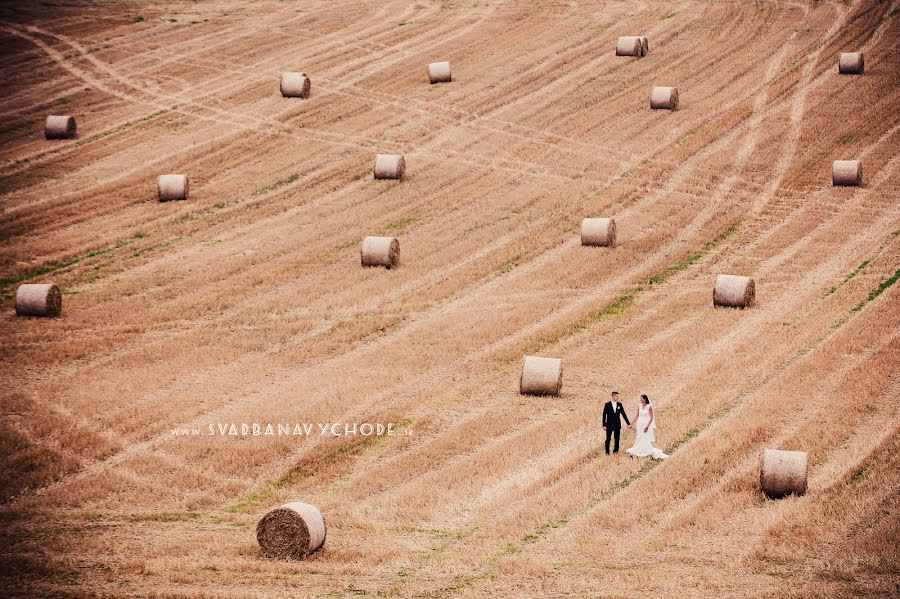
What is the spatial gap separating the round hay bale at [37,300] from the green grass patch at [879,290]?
18.3 metres

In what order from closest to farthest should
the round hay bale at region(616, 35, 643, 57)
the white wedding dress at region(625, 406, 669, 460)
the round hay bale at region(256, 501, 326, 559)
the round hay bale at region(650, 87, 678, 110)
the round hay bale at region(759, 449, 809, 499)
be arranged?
the round hay bale at region(256, 501, 326, 559), the round hay bale at region(759, 449, 809, 499), the white wedding dress at region(625, 406, 669, 460), the round hay bale at region(650, 87, 678, 110), the round hay bale at region(616, 35, 643, 57)

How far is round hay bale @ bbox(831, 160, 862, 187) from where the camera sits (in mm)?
34938

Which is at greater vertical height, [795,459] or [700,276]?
[795,459]

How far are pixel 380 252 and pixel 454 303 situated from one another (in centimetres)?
295

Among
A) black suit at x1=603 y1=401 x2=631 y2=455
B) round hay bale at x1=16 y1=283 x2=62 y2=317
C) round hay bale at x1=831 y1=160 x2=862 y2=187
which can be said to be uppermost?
black suit at x1=603 y1=401 x2=631 y2=455

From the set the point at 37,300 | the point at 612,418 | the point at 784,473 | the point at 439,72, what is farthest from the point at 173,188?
the point at 784,473

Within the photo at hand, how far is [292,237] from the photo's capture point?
33.5m

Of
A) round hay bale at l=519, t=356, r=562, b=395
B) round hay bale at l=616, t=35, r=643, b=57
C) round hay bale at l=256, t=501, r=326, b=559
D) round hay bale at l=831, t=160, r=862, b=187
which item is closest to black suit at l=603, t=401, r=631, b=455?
round hay bale at l=519, t=356, r=562, b=395

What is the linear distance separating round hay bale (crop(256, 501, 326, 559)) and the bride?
613cm

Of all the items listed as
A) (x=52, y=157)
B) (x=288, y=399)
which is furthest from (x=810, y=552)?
(x=52, y=157)

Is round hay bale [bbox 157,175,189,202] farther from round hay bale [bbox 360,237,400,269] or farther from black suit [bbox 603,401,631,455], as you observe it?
black suit [bbox 603,401,631,455]

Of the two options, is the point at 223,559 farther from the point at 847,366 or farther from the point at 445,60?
the point at 445,60

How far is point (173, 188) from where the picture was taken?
36281mm

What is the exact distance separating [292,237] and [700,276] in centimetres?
1128
